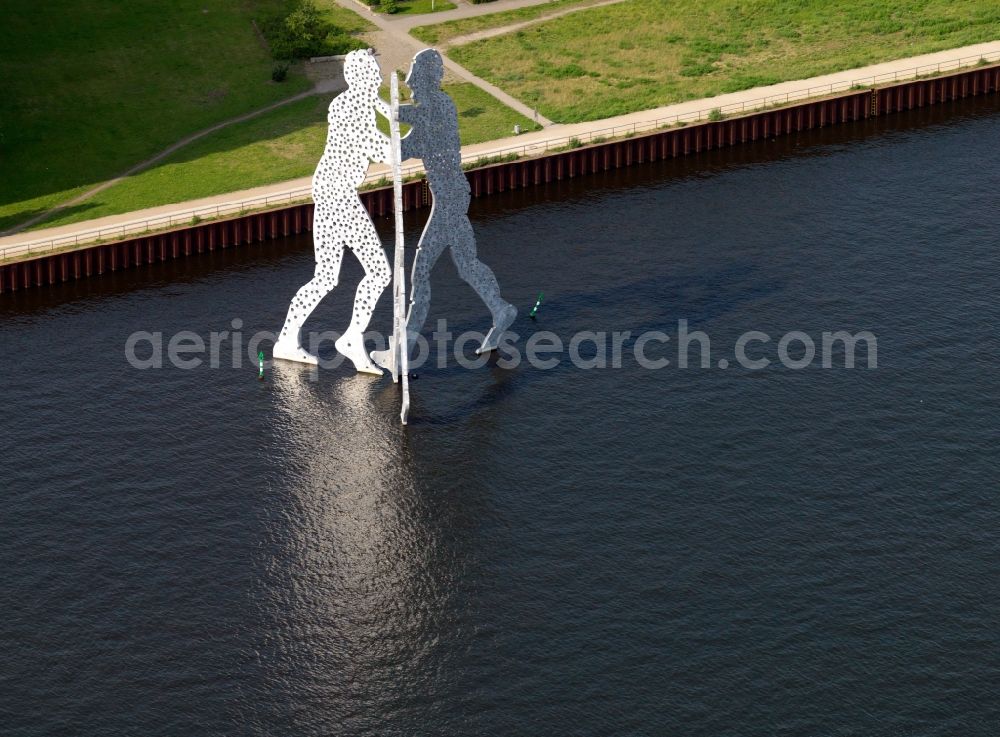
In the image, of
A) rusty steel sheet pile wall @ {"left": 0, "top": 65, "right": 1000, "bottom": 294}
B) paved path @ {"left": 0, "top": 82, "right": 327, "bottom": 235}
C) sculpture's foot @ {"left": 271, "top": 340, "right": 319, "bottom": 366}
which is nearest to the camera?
sculpture's foot @ {"left": 271, "top": 340, "right": 319, "bottom": 366}

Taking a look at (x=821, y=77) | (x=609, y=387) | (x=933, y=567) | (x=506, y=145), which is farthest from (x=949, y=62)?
(x=933, y=567)

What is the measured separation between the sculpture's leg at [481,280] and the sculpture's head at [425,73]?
32.9ft

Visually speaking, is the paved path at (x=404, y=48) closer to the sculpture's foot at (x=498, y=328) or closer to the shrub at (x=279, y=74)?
the shrub at (x=279, y=74)

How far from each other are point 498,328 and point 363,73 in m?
21.1

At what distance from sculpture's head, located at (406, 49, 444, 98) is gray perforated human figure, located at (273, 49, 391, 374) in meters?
2.59

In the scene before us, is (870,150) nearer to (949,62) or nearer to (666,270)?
(949,62)

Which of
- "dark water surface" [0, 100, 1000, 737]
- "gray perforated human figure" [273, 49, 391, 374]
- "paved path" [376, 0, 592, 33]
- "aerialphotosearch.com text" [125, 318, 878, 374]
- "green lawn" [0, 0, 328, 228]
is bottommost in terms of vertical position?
"dark water surface" [0, 100, 1000, 737]

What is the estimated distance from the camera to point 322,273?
125188 mm

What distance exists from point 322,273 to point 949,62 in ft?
261

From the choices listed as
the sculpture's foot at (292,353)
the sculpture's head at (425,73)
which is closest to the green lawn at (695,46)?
the sculpture's head at (425,73)

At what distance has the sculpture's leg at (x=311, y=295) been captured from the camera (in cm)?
12419

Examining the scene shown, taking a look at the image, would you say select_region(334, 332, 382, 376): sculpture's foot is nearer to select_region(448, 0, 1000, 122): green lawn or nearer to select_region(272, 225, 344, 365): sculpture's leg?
select_region(272, 225, 344, 365): sculpture's leg

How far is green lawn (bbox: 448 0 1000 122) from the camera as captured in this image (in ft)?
559

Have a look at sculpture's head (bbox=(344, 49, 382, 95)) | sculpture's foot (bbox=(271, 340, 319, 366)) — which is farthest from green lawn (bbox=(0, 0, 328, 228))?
sculpture's head (bbox=(344, 49, 382, 95))
